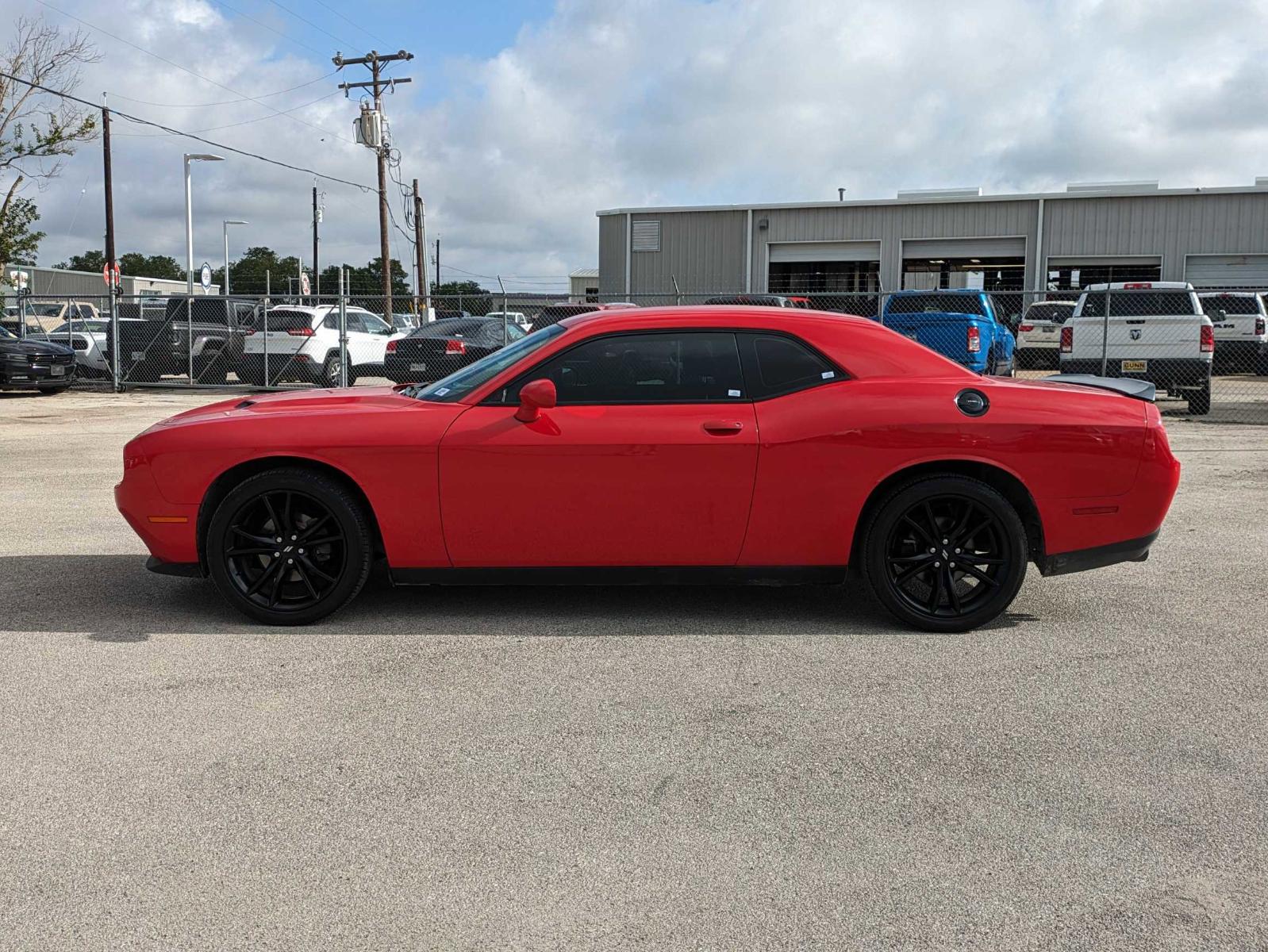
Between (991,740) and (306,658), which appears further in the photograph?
(306,658)

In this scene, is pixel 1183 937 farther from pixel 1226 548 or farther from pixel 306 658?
pixel 1226 548

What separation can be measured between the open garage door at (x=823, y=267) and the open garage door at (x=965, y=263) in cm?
121

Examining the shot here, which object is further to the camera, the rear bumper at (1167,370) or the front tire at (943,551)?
the rear bumper at (1167,370)

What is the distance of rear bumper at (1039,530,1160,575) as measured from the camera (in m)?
5.23

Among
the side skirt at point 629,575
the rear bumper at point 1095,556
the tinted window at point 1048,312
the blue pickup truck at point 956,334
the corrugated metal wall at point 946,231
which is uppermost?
the corrugated metal wall at point 946,231

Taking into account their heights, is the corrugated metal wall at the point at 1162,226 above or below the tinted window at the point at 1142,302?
above

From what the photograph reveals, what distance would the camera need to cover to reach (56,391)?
71.2ft

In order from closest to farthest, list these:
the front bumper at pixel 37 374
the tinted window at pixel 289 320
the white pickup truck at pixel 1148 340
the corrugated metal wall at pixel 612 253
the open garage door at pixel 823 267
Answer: the white pickup truck at pixel 1148 340, the front bumper at pixel 37 374, the tinted window at pixel 289 320, the open garage door at pixel 823 267, the corrugated metal wall at pixel 612 253

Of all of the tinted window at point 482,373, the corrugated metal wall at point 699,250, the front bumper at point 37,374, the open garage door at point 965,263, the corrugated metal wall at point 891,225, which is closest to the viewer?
the tinted window at point 482,373

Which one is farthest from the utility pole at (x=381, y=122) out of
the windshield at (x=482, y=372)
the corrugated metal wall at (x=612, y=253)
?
the windshield at (x=482, y=372)

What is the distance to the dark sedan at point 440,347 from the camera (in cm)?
1850

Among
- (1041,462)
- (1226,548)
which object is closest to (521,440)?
(1041,462)

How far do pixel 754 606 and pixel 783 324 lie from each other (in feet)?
4.65

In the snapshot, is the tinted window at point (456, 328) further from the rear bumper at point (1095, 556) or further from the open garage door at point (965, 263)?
the open garage door at point (965, 263)
